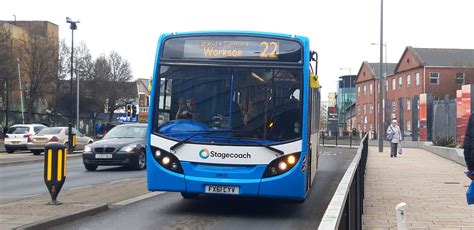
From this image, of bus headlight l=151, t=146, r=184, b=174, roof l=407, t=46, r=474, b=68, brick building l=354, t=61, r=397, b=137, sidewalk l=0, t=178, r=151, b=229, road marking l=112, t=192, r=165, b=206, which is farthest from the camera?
brick building l=354, t=61, r=397, b=137

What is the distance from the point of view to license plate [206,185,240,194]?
27.6 feet

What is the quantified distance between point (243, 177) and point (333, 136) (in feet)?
143

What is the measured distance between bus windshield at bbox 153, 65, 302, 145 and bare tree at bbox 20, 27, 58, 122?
42.1m

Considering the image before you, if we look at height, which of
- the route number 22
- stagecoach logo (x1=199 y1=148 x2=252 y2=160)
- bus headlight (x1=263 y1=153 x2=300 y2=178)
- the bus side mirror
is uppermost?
the route number 22

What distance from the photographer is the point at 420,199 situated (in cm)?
1089

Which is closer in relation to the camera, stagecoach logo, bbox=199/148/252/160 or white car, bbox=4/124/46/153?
stagecoach logo, bbox=199/148/252/160

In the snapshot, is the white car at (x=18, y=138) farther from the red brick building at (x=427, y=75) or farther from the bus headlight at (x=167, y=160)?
the red brick building at (x=427, y=75)

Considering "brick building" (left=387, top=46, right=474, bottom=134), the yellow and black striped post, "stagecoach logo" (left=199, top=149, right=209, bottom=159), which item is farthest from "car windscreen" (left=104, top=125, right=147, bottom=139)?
"brick building" (left=387, top=46, right=474, bottom=134)

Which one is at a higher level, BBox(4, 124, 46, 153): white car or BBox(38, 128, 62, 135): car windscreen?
BBox(38, 128, 62, 135): car windscreen

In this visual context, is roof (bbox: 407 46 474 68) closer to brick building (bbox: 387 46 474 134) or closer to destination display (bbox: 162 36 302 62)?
A: brick building (bbox: 387 46 474 134)

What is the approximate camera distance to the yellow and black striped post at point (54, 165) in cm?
891

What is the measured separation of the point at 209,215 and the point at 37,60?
4324 cm

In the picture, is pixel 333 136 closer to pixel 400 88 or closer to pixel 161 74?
pixel 400 88

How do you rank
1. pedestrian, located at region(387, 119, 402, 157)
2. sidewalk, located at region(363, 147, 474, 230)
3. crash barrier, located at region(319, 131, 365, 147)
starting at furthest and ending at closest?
crash barrier, located at region(319, 131, 365, 147), pedestrian, located at region(387, 119, 402, 157), sidewalk, located at region(363, 147, 474, 230)
